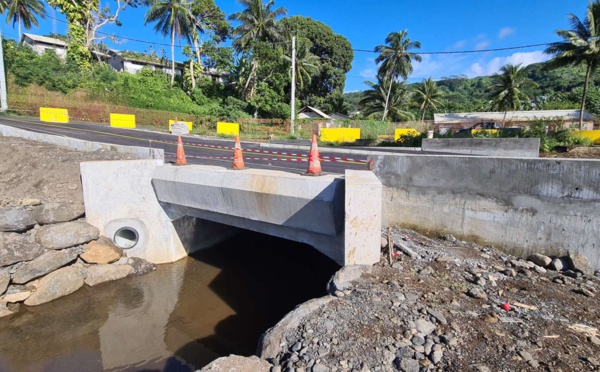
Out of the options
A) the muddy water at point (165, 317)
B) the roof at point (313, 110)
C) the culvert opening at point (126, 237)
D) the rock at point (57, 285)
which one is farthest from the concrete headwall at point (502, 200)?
the roof at point (313, 110)

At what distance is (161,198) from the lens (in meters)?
8.02

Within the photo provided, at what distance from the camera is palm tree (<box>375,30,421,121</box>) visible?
36719 mm

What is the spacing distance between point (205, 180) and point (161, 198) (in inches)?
82.6

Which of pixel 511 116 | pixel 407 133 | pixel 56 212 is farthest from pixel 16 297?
pixel 511 116

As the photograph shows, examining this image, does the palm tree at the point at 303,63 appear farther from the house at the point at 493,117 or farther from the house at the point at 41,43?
the house at the point at 41,43

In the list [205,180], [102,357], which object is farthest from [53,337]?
[205,180]

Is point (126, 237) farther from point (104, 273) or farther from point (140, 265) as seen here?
point (104, 273)

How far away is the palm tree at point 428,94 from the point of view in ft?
139

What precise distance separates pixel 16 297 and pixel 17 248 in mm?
1048

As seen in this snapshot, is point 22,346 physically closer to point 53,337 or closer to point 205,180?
point 53,337

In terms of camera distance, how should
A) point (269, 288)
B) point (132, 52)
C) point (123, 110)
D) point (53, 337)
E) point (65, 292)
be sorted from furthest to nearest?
point (132, 52) < point (123, 110) < point (269, 288) < point (65, 292) < point (53, 337)

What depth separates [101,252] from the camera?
7.71 metres

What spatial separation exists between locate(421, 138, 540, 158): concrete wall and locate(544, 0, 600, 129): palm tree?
1110 cm

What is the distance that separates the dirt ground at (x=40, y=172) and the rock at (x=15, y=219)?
0.69 m
